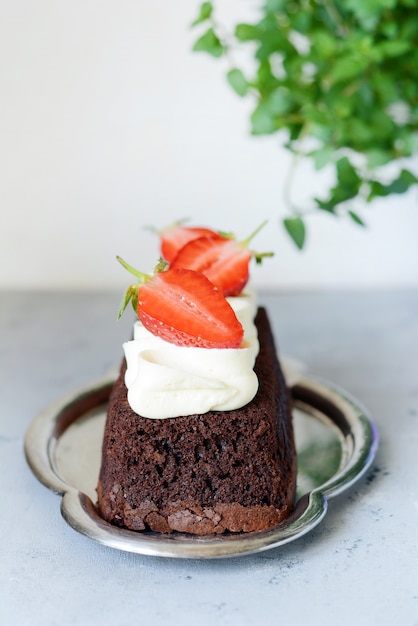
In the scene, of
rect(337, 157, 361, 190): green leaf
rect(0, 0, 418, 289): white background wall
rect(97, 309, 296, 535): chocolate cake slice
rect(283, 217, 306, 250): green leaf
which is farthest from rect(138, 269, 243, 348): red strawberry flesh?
rect(0, 0, 418, 289): white background wall

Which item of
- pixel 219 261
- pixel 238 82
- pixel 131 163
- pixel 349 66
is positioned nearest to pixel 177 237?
pixel 219 261

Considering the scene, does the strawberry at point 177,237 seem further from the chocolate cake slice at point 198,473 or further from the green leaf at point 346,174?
the chocolate cake slice at point 198,473

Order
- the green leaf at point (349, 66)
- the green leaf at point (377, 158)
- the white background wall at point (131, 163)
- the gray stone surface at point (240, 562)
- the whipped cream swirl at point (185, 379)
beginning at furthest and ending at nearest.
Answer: the white background wall at point (131, 163)
the green leaf at point (377, 158)
the green leaf at point (349, 66)
the whipped cream swirl at point (185, 379)
the gray stone surface at point (240, 562)

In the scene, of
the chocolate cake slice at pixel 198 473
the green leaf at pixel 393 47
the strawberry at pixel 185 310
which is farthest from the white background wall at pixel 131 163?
the chocolate cake slice at pixel 198 473

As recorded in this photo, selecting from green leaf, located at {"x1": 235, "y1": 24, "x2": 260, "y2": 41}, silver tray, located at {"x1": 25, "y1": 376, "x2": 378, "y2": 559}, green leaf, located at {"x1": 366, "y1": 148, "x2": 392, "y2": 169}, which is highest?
green leaf, located at {"x1": 235, "y1": 24, "x2": 260, "y2": 41}

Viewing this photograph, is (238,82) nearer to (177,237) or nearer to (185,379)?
(177,237)

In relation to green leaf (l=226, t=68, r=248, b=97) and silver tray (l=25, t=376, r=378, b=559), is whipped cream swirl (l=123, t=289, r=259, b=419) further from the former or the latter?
green leaf (l=226, t=68, r=248, b=97)

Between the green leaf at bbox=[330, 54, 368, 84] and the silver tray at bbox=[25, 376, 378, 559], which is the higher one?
the green leaf at bbox=[330, 54, 368, 84]

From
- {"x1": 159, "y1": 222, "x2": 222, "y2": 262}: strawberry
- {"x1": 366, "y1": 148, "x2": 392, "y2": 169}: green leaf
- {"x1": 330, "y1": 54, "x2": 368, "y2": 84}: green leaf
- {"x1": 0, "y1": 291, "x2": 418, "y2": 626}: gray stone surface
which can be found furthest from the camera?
{"x1": 366, "y1": 148, "x2": 392, "y2": 169}: green leaf
